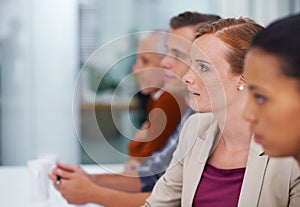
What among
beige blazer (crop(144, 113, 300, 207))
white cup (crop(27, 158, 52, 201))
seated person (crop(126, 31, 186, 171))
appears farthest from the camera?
seated person (crop(126, 31, 186, 171))

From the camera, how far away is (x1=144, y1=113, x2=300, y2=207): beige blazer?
1192 millimetres

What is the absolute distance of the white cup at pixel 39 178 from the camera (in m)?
1.56

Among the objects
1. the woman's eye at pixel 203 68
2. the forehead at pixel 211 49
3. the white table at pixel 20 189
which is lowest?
the white table at pixel 20 189

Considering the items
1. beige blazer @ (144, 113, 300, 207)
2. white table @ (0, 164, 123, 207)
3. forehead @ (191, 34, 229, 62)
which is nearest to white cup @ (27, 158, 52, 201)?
white table @ (0, 164, 123, 207)

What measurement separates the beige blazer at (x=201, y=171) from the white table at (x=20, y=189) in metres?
0.31

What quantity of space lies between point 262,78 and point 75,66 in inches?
105

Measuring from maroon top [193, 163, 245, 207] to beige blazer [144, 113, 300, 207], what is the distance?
0.02m

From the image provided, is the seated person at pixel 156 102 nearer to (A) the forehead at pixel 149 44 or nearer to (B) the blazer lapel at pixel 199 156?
(A) the forehead at pixel 149 44

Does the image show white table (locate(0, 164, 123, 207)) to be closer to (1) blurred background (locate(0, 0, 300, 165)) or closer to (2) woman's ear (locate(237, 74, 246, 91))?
(2) woman's ear (locate(237, 74, 246, 91))

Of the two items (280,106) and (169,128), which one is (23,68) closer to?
(169,128)

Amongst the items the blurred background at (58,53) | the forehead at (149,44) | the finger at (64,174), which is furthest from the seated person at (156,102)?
the blurred background at (58,53)

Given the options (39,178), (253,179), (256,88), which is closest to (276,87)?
(256,88)

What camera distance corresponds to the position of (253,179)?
123 cm

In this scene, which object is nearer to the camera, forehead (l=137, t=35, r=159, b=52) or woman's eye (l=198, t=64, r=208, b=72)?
A: woman's eye (l=198, t=64, r=208, b=72)
